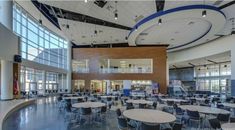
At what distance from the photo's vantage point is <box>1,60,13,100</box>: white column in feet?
38.3

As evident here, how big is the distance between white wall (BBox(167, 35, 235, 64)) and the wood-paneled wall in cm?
338

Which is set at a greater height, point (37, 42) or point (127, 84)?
point (37, 42)

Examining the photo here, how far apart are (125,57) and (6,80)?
1195 centimetres

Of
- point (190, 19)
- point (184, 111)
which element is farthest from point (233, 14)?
point (184, 111)

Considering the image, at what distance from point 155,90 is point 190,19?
9178 millimetres

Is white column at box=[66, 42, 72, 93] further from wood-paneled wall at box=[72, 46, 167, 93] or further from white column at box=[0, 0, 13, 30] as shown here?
white column at box=[0, 0, 13, 30]

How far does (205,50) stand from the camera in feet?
59.7

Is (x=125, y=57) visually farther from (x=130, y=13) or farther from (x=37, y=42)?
(x=130, y=13)

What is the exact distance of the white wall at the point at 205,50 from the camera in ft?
49.7

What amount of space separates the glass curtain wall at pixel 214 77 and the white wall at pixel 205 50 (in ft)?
16.7

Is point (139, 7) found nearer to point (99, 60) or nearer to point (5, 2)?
point (5, 2)

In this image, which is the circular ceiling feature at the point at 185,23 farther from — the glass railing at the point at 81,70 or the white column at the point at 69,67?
the white column at the point at 69,67

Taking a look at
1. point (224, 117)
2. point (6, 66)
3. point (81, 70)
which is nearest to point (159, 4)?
point (224, 117)

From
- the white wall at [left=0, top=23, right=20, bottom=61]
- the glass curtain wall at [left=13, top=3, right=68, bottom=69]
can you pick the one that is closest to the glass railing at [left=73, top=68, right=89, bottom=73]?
the glass curtain wall at [left=13, top=3, right=68, bottom=69]
